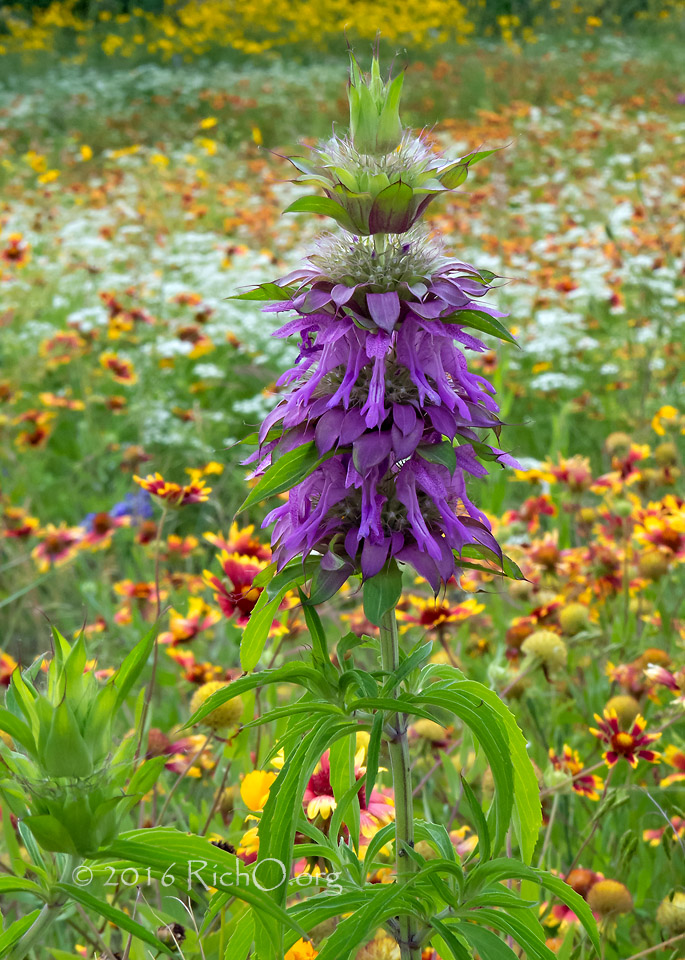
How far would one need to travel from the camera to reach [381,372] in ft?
2.70

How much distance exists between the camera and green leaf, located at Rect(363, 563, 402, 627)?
819 mm

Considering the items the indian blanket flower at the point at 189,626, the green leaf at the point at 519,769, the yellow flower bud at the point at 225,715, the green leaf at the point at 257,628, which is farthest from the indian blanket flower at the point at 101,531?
the green leaf at the point at 519,769

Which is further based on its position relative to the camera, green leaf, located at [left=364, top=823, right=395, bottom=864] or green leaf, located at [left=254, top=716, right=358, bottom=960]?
green leaf, located at [left=364, top=823, right=395, bottom=864]

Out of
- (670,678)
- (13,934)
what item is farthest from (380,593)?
(670,678)

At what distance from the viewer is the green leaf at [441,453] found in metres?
0.83

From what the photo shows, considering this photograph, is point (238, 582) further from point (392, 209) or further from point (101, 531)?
point (101, 531)

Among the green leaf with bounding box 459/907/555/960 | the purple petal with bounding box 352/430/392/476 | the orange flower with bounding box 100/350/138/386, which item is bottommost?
the orange flower with bounding box 100/350/138/386

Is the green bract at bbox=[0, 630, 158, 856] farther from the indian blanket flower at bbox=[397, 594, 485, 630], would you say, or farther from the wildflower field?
the indian blanket flower at bbox=[397, 594, 485, 630]

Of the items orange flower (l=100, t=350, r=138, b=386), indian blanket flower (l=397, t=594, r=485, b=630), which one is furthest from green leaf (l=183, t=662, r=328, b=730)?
orange flower (l=100, t=350, r=138, b=386)

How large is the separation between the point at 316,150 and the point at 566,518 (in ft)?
6.40

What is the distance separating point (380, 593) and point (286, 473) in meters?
0.15

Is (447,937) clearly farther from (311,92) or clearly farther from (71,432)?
(311,92)

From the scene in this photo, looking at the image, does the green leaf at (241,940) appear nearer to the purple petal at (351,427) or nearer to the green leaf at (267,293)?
the purple petal at (351,427)

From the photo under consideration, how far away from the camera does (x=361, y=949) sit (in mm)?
1116
